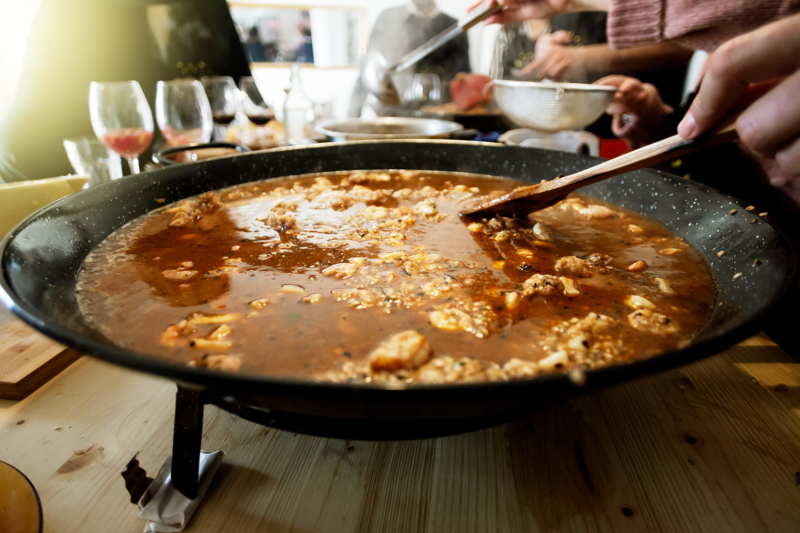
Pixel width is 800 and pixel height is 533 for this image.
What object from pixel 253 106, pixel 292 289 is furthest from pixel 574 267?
pixel 253 106

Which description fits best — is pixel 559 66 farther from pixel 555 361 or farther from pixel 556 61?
pixel 555 361

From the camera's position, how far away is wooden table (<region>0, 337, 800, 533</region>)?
851 millimetres

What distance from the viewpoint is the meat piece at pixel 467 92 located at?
3879mm

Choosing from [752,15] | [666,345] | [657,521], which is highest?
[752,15]

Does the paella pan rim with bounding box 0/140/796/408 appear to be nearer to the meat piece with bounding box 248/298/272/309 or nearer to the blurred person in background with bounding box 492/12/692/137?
the meat piece with bounding box 248/298/272/309

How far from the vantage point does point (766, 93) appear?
3.21 ft

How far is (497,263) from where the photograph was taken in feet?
4.16

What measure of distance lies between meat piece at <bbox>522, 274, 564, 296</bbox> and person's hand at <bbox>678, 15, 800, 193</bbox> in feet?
1.53

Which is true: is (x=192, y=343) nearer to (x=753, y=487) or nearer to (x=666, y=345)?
(x=666, y=345)

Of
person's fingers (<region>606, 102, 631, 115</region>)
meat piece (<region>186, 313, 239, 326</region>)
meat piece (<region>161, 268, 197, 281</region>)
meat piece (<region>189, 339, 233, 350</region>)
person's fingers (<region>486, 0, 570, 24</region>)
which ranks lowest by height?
meat piece (<region>189, 339, 233, 350</region>)

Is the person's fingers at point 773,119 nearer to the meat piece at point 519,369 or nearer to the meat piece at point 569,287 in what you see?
the meat piece at point 569,287

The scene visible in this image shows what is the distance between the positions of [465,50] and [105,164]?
590 centimetres

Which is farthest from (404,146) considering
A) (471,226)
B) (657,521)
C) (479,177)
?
(657,521)

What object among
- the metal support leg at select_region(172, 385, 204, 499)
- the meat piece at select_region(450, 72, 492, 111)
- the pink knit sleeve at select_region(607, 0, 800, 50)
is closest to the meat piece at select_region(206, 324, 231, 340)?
the metal support leg at select_region(172, 385, 204, 499)
